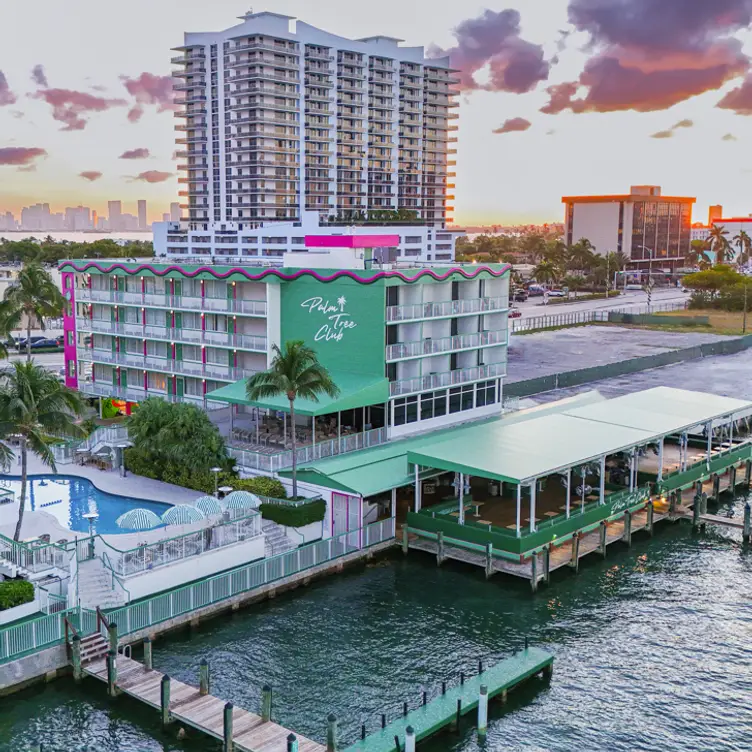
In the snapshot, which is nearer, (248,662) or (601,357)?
(248,662)

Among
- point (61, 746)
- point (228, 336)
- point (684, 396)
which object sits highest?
point (228, 336)

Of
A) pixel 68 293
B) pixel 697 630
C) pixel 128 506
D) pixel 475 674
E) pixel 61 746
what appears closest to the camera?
pixel 61 746

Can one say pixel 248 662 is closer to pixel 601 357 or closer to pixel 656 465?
pixel 656 465

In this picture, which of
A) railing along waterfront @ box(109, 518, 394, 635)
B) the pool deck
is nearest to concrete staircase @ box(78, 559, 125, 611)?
railing along waterfront @ box(109, 518, 394, 635)

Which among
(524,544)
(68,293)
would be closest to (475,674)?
(524,544)

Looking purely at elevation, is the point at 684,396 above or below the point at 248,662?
above

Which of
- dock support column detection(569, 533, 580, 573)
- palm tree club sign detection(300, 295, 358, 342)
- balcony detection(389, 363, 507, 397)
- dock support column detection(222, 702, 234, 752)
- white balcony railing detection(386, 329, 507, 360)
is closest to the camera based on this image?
dock support column detection(222, 702, 234, 752)

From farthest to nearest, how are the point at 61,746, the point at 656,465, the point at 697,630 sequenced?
1. the point at 656,465
2. the point at 697,630
3. the point at 61,746

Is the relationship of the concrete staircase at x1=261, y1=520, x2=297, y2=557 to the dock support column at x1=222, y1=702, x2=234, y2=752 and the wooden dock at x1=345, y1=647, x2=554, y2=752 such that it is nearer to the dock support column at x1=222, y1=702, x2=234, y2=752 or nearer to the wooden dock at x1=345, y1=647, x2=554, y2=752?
the wooden dock at x1=345, y1=647, x2=554, y2=752

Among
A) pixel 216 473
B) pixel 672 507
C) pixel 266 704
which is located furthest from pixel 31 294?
pixel 266 704
